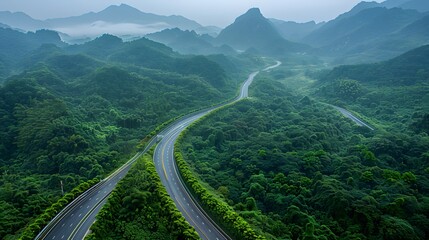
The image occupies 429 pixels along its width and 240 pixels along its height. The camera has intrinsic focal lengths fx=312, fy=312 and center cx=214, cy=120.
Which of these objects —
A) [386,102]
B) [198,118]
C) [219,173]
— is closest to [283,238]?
[219,173]

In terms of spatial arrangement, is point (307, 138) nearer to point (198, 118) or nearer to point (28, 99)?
point (198, 118)

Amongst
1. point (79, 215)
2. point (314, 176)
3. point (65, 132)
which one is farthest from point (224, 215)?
point (65, 132)

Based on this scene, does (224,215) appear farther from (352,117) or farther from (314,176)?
(352,117)

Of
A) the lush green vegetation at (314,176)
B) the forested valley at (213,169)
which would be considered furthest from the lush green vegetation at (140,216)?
the lush green vegetation at (314,176)

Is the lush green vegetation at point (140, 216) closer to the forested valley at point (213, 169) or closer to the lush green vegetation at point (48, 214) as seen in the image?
the forested valley at point (213, 169)

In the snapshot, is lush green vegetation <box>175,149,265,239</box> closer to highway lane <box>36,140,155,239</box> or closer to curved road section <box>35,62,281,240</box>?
curved road section <box>35,62,281,240</box>

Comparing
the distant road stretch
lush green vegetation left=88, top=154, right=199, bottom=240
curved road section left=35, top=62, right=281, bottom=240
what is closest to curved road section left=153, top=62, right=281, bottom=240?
curved road section left=35, top=62, right=281, bottom=240
